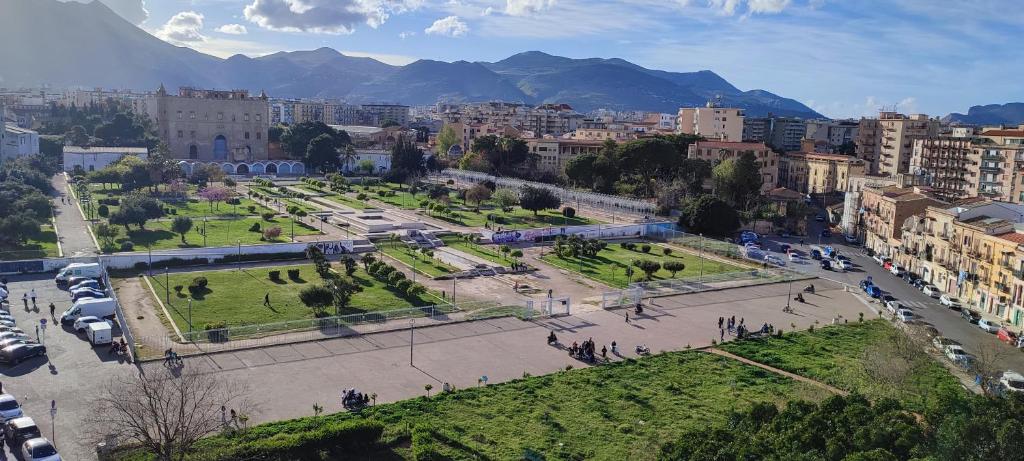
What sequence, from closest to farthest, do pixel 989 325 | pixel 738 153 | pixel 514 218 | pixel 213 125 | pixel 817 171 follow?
pixel 989 325 < pixel 514 218 < pixel 738 153 < pixel 817 171 < pixel 213 125

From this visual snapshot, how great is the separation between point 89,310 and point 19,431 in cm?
1048

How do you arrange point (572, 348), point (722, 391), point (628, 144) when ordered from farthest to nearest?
point (628, 144), point (572, 348), point (722, 391)

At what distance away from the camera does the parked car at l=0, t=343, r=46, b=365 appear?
2231 centimetres

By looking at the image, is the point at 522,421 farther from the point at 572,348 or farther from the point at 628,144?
the point at 628,144

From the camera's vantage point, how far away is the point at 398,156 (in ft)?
252

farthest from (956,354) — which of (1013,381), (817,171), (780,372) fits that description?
(817,171)

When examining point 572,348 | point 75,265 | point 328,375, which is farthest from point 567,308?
point 75,265

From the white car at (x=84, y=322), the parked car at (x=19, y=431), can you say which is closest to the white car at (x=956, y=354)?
the parked car at (x=19, y=431)

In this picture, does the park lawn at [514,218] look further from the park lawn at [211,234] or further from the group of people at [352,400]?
the group of people at [352,400]

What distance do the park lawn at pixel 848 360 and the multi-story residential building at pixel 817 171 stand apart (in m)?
45.5

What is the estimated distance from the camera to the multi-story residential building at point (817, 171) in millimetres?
73750

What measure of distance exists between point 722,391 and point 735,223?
100 feet

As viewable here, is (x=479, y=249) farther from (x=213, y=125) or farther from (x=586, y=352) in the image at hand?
(x=213, y=125)

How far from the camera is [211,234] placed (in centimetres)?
4431
